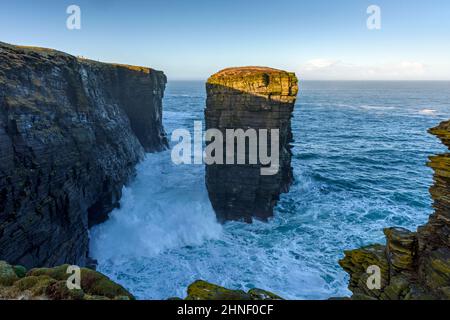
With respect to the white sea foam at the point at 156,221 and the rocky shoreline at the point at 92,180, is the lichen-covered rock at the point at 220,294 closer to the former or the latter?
the rocky shoreline at the point at 92,180

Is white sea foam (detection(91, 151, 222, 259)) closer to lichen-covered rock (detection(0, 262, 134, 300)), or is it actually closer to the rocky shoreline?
the rocky shoreline

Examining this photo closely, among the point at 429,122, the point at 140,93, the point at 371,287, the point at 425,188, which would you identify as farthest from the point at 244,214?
the point at 429,122

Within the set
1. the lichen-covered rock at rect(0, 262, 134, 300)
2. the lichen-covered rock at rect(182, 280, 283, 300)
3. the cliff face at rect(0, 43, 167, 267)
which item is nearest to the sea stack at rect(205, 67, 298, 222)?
the cliff face at rect(0, 43, 167, 267)

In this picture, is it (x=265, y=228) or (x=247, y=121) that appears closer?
(x=247, y=121)

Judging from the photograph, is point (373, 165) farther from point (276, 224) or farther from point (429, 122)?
point (429, 122)

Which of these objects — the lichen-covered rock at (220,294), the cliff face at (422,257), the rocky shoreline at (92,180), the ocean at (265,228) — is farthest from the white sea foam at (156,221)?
the cliff face at (422,257)

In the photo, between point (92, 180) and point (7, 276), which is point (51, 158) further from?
point (7, 276)

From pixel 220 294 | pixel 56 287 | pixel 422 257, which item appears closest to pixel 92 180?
pixel 56 287
